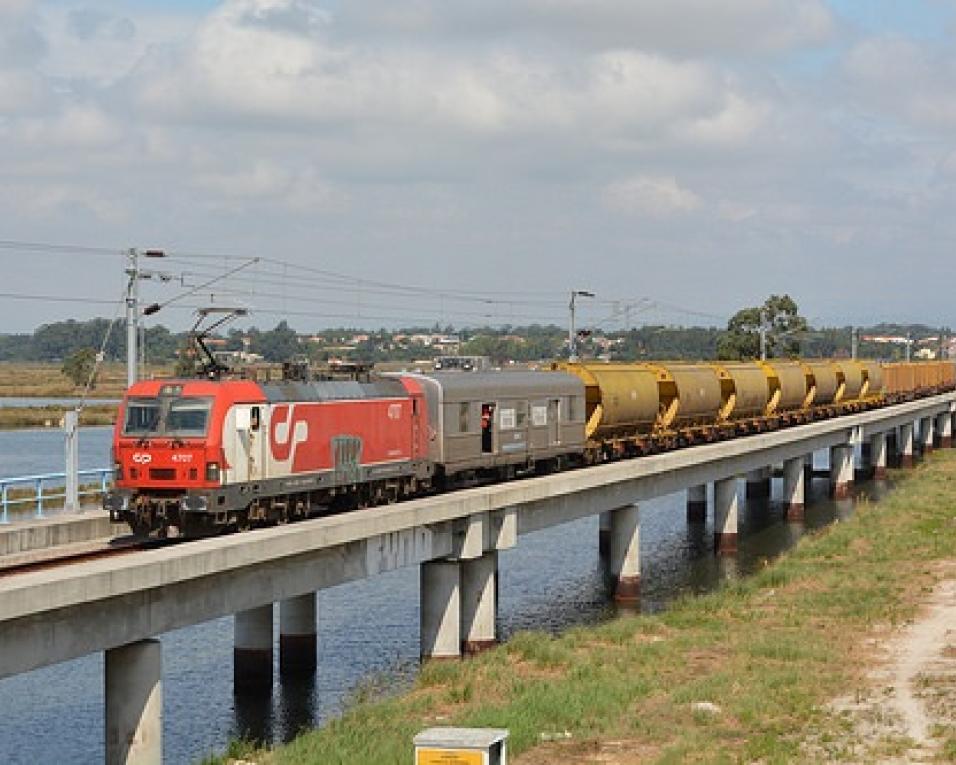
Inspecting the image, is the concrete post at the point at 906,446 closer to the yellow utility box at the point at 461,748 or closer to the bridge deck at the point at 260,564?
the bridge deck at the point at 260,564

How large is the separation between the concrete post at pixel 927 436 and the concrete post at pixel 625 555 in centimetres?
8111

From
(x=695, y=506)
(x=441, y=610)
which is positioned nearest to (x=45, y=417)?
(x=695, y=506)

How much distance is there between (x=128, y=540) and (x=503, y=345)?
128430 millimetres

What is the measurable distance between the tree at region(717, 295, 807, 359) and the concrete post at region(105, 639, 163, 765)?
143911mm

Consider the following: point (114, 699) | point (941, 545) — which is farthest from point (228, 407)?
point (941, 545)

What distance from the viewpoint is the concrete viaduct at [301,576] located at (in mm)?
23281

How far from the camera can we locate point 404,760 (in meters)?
23.4

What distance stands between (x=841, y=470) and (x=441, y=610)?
187ft

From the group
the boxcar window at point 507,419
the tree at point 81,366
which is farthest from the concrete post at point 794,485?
the tree at point 81,366

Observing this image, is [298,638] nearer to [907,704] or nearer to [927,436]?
[907,704]

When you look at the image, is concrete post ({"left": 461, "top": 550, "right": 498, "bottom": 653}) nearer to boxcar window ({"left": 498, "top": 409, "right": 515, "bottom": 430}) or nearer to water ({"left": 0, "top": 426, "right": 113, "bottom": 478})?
boxcar window ({"left": 498, "top": 409, "right": 515, "bottom": 430})

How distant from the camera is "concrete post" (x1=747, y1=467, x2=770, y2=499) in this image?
89.5m

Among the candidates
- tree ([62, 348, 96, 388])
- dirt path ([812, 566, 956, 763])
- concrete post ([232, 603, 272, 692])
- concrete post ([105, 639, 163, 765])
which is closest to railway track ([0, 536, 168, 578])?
concrete post ([105, 639, 163, 765])

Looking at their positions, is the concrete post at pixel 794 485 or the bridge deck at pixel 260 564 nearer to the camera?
the bridge deck at pixel 260 564
